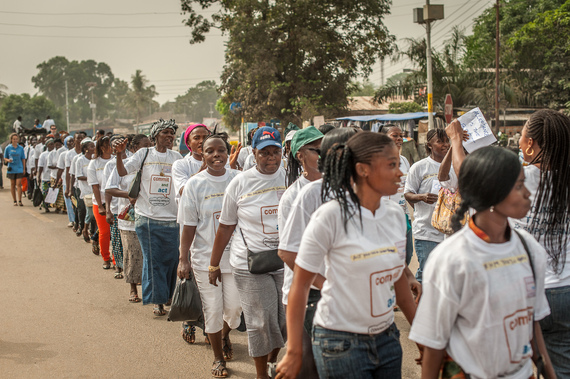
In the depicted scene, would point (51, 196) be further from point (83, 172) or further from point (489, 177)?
point (489, 177)

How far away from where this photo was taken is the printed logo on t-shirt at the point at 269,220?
14.4 feet

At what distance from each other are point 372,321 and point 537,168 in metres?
1.33

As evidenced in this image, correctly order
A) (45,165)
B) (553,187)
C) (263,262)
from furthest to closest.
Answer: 1. (45,165)
2. (263,262)
3. (553,187)

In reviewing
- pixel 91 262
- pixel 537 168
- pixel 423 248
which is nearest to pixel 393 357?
pixel 537 168

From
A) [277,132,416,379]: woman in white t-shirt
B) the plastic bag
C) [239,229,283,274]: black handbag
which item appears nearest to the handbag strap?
[277,132,416,379]: woman in white t-shirt

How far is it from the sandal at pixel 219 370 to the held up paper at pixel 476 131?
2644 millimetres

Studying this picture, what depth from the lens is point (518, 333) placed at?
96.3 inches

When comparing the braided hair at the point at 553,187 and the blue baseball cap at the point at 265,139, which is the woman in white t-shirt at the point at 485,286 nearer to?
the braided hair at the point at 553,187

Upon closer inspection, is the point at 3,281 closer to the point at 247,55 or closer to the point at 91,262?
the point at 91,262

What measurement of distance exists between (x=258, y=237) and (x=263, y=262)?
0.19 m

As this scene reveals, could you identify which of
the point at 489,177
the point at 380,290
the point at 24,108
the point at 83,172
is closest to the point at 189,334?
the point at 380,290

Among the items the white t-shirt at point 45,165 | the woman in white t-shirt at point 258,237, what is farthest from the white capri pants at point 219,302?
the white t-shirt at point 45,165

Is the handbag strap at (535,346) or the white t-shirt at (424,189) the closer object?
the handbag strap at (535,346)

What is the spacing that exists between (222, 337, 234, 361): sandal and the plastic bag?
1.51ft
